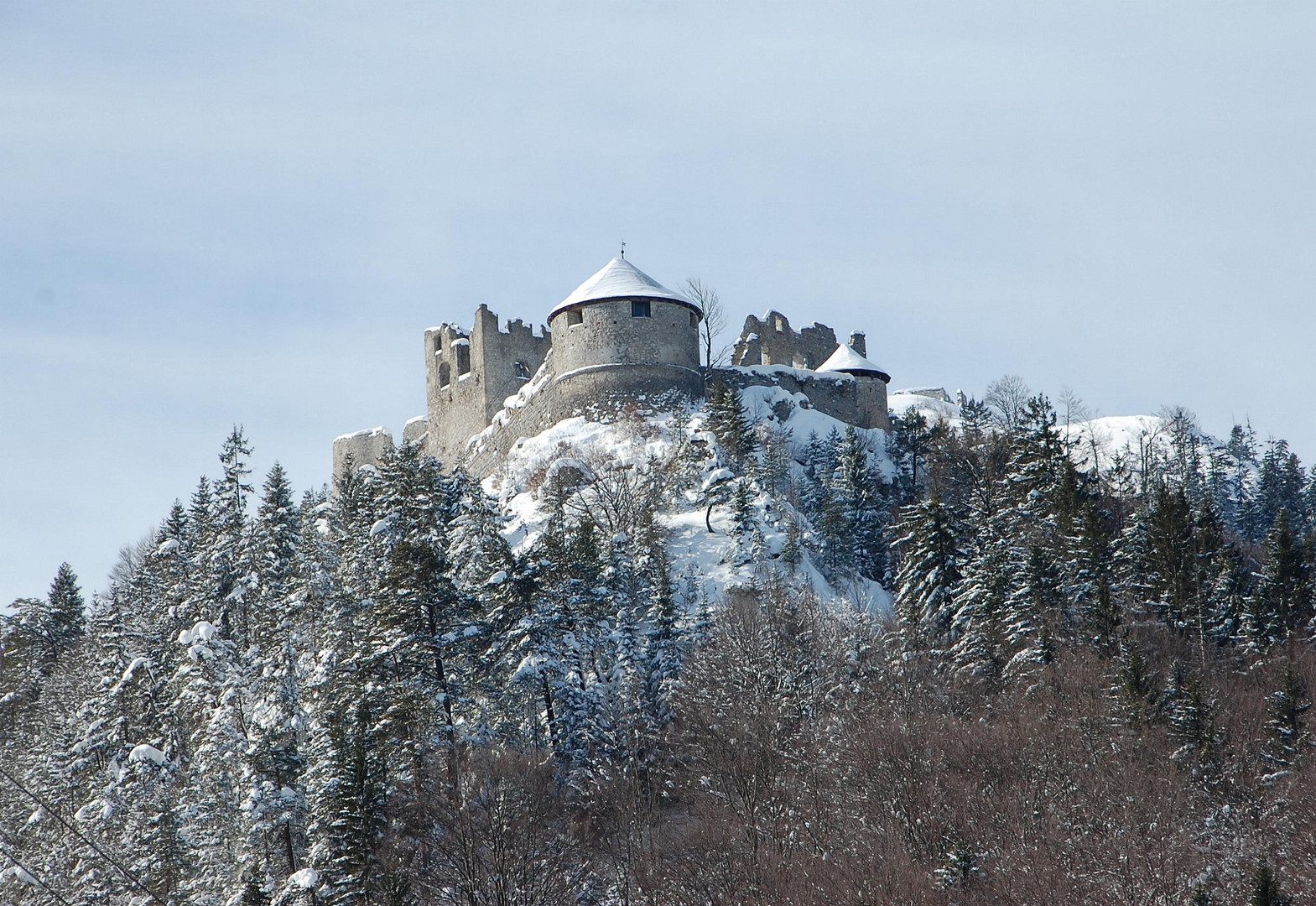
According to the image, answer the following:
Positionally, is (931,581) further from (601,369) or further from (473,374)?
(473,374)

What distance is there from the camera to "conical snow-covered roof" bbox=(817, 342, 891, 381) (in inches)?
2339

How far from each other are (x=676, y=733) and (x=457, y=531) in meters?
7.36

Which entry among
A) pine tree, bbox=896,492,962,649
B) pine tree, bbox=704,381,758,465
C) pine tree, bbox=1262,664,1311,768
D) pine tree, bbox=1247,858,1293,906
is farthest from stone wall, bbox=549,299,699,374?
pine tree, bbox=1247,858,1293,906

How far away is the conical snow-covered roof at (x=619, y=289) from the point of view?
53625 millimetres

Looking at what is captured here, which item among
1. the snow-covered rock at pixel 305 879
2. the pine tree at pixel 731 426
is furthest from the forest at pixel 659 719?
the pine tree at pixel 731 426

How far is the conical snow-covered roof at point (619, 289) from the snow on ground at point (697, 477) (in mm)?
4650

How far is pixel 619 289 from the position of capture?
177 feet

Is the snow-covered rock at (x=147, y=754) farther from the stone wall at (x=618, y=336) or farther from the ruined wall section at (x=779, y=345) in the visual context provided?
the ruined wall section at (x=779, y=345)

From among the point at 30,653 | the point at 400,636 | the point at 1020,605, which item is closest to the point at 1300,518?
the point at 1020,605

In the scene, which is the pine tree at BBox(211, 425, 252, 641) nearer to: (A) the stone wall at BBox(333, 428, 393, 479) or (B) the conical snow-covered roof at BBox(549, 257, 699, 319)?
(B) the conical snow-covered roof at BBox(549, 257, 699, 319)

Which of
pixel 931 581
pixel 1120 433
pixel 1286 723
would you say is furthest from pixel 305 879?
pixel 1120 433

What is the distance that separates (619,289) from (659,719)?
22939 millimetres

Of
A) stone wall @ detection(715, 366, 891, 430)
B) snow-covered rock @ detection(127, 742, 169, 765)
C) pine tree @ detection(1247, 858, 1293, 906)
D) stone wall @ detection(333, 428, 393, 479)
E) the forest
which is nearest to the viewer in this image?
pine tree @ detection(1247, 858, 1293, 906)

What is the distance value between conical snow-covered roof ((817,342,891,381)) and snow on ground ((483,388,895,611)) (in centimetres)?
372
